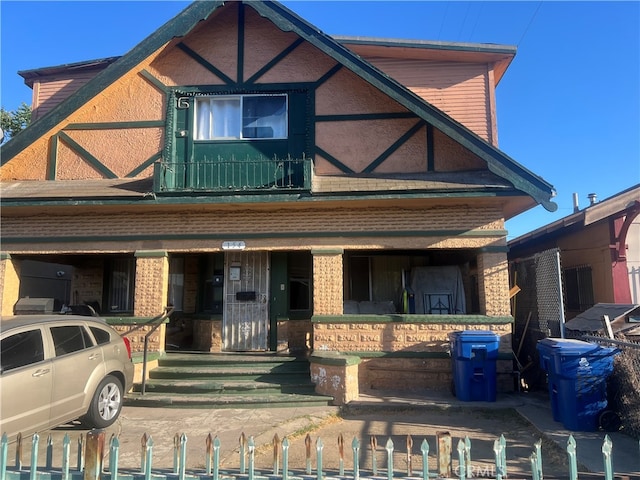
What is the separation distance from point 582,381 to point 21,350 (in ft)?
23.2

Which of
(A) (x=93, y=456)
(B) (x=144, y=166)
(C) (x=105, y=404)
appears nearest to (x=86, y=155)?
(B) (x=144, y=166)

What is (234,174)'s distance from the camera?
31.9ft

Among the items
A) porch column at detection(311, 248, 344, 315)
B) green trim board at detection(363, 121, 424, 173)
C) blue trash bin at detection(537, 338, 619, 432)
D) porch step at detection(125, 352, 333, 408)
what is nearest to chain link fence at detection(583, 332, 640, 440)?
blue trash bin at detection(537, 338, 619, 432)

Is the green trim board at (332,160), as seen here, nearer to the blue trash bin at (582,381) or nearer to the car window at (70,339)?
the blue trash bin at (582,381)

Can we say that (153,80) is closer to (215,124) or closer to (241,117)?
(215,124)

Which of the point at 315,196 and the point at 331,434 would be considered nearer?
the point at 331,434

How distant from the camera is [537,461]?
3.29m

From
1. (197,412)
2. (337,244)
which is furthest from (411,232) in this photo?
(197,412)

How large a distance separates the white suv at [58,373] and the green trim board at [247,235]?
2.92 metres

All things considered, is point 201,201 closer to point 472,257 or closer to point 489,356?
point 489,356

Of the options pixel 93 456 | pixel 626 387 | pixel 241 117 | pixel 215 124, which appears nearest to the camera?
pixel 93 456

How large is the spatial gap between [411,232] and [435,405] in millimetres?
3327

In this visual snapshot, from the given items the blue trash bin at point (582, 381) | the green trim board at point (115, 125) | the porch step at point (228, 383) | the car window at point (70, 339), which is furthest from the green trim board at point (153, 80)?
the blue trash bin at point (582, 381)

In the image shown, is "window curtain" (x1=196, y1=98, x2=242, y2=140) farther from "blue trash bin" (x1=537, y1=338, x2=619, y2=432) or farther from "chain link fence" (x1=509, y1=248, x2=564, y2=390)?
"blue trash bin" (x1=537, y1=338, x2=619, y2=432)
